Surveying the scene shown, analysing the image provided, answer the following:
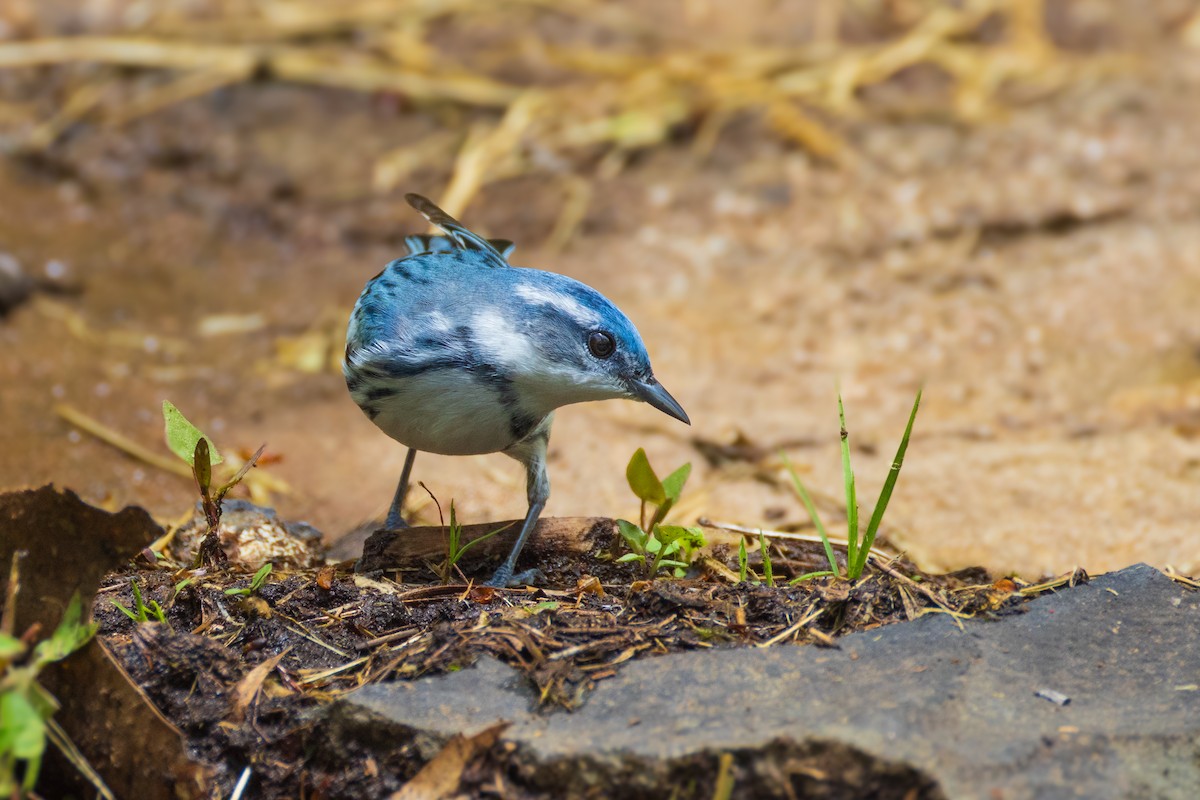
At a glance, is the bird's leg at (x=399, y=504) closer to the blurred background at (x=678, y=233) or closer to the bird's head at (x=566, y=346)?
the blurred background at (x=678, y=233)

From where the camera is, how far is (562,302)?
11.7ft

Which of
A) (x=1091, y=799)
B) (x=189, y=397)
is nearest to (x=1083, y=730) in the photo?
(x=1091, y=799)

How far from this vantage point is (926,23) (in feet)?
30.9

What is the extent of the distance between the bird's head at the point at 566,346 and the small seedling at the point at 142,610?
3.71ft

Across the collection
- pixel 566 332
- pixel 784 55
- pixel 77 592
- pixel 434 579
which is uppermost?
pixel 784 55

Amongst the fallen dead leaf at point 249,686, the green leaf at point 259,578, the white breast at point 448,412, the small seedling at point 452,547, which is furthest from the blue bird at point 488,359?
the fallen dead leaf at point 249,686

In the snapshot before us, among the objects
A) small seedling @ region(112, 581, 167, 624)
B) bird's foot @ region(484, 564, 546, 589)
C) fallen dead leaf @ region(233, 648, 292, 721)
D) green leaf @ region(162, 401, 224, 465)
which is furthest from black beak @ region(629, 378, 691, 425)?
small seedling @ region(112, 581, 167, 624)

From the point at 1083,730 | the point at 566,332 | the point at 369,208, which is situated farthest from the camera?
the point at 369,208

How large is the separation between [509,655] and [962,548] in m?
2.54

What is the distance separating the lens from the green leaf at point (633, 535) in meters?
3.47

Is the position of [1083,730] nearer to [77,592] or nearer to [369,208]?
[77,592]

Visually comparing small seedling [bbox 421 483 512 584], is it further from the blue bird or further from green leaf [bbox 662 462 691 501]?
green leaf [bbox 662 462 691 501]

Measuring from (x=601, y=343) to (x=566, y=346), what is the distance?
0.11 m

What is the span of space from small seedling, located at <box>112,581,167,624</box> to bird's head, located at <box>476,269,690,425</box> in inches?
44.5
